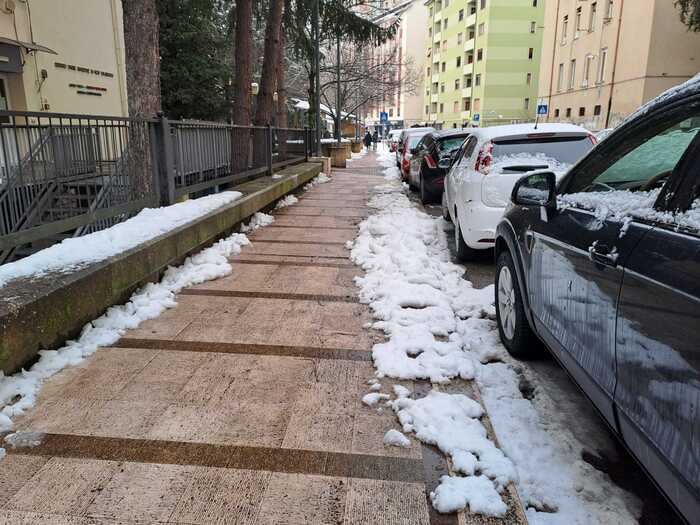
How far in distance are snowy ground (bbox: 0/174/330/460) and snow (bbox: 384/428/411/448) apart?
185 cm

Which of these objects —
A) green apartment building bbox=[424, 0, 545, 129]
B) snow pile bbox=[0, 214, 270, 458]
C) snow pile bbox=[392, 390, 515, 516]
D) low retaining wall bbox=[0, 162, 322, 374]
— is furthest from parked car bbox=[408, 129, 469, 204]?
green apartment building bbox=[424, 0, 545, 129]

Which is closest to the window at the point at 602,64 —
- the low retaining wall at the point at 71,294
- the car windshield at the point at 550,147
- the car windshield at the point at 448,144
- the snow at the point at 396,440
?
the car windshield at the point at 448,144

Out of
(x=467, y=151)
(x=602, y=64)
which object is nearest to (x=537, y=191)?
(x=467, y=151)

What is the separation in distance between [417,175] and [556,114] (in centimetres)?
3182

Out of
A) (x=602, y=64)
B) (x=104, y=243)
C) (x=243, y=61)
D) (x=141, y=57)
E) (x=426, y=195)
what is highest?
(x=602, y=64)

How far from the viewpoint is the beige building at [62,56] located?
12698 mm

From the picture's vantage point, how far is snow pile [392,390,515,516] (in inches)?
94.2

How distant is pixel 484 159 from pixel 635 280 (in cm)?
455

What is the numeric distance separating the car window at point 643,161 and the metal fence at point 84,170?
12.9ft

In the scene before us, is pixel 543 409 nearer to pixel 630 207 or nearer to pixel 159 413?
pixel 630 207

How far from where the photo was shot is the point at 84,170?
5184 millimetres

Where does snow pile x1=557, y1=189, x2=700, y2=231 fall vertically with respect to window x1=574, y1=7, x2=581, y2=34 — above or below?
below

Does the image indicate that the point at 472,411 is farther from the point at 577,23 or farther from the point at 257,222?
the point at 577,23

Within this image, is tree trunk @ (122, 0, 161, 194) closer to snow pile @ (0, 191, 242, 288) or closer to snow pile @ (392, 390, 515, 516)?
snow pile @ (0, 191, 242, 288)
